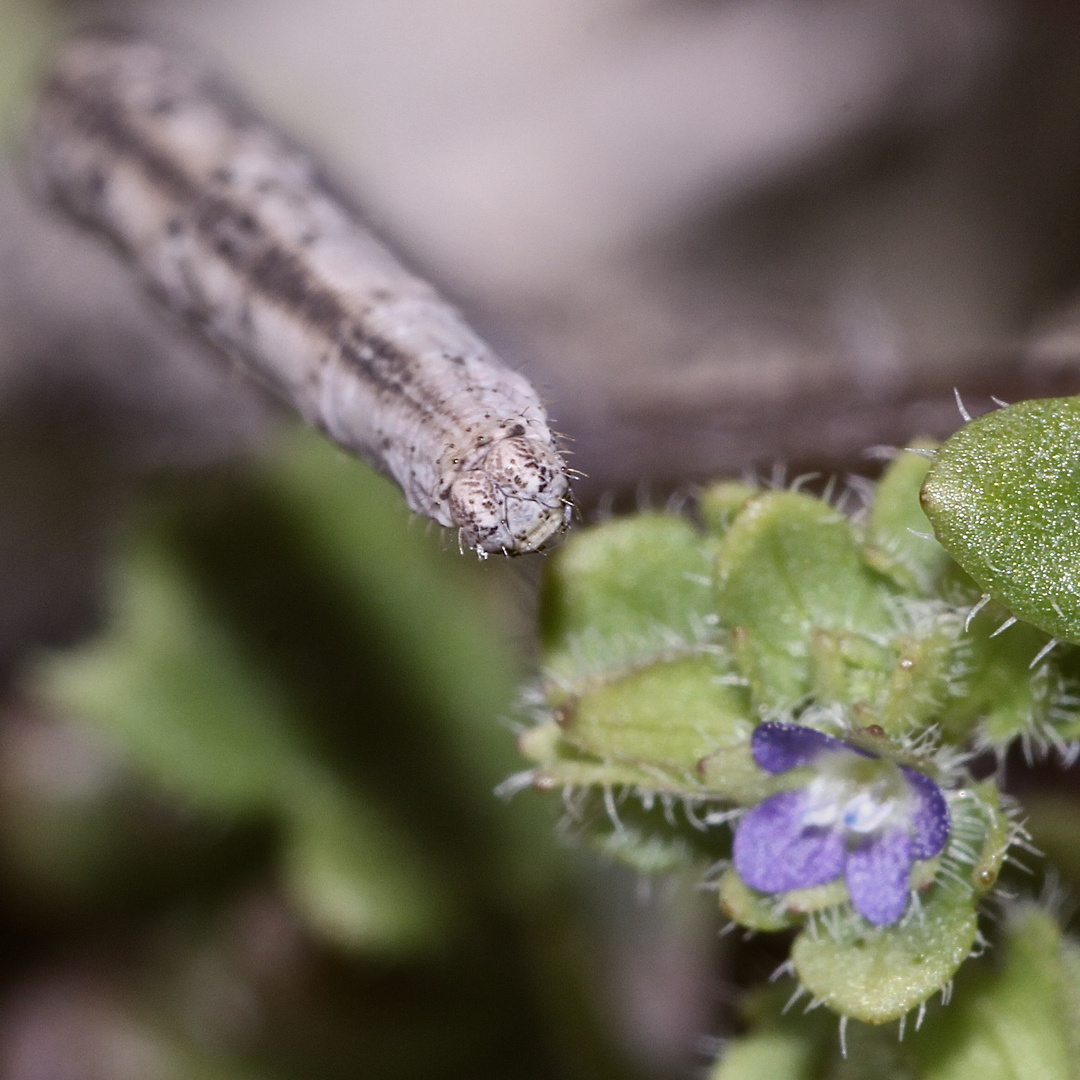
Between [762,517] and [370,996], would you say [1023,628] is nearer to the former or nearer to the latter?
[762,517]

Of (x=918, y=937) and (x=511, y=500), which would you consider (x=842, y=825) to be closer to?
(x=918, y=937)

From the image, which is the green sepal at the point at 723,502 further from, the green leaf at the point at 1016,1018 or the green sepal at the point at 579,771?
the green leaf at the point at 1016,1018

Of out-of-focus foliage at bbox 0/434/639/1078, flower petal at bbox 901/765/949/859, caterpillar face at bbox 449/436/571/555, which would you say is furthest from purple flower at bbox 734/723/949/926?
out-of-focus foliage at bbox 0/434/639/1078

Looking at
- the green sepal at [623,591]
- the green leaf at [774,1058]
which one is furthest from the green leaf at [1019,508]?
the green leaf at [774,1058]

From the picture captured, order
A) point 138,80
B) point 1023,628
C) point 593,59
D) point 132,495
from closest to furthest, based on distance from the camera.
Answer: point 1023,628, point 138,80, point 132,495, point 593,59

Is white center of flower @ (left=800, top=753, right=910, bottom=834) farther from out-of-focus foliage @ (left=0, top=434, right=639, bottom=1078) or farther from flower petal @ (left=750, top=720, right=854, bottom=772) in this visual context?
out-of-focus foliage @ (left=0, top=434, right=639, bottom=1078)

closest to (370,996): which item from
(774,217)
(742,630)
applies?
(742,630)

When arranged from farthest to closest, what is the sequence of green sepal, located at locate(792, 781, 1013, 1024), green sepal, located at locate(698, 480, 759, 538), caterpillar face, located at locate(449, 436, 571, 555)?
green sepal, located at locate(698, 480, 759, 538) < green sepal, located at locate(792, 781, 1013, 1024) < caterpillar face, located at locate(449, 436, 571, 555)
